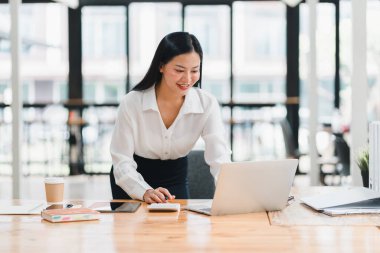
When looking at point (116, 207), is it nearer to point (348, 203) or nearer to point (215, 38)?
point (348, 203)

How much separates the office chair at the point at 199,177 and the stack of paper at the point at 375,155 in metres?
0.86

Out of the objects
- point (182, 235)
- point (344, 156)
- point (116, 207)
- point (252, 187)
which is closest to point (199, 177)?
point (116, 207)

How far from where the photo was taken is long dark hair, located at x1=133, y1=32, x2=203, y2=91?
8.94ft

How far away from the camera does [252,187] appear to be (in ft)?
7.17

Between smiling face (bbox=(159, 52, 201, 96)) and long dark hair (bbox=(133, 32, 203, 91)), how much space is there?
0.08 ft

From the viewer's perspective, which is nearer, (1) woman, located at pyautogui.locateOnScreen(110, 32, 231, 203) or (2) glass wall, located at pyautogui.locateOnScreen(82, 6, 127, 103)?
(1) woman, located at pyautogui.locateOnScreen(110, 32, 231, 203)

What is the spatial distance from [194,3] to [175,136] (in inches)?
238

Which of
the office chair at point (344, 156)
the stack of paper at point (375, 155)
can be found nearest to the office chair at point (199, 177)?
the stack of paper at point (375, 155)

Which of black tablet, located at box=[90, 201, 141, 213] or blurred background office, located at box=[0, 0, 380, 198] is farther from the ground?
blurred background office, located at box=[0, 0, 380, 198]

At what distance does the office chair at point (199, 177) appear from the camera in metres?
3.05

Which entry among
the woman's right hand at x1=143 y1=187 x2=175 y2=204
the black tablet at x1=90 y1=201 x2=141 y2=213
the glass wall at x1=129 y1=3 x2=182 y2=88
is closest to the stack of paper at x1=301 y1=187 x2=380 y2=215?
the woman's right hand at x1=143 y1=187 x2=175 y2=204

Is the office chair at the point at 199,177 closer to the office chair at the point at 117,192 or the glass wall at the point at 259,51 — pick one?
the office chair at the point at 117,192

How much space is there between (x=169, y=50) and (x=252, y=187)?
824 millimetres

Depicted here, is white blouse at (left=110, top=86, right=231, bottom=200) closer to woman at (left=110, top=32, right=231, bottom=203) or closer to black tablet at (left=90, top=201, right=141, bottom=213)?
woman at (left=110, top=32, right=231, bottom=203)
